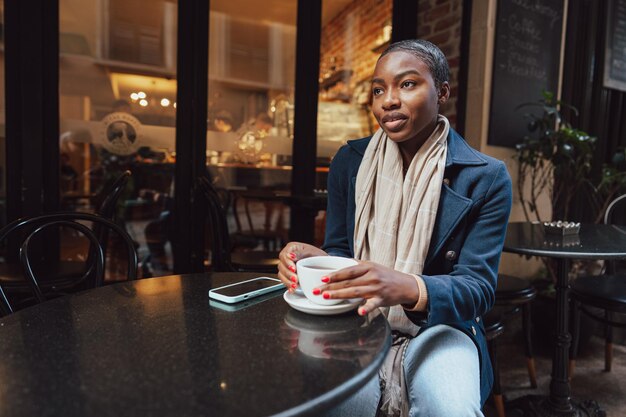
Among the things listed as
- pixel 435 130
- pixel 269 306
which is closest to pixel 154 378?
pixel 269 306

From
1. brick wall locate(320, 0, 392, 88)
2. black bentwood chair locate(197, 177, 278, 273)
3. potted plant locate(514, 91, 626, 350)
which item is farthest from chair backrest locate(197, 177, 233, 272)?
potted plant locate(514, 91, 626, 350)

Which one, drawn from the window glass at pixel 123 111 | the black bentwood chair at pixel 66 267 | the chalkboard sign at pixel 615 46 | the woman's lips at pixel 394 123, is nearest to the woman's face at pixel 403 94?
the woman's lips at pixel 394 123

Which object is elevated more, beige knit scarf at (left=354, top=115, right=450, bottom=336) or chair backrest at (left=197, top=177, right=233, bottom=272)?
beige knit scarf at (left=354, top=115, right=450, bottom=336)

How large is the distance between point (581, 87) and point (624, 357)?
204cm

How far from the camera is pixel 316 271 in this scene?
816 mm

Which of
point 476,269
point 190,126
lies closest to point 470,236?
point 476,269

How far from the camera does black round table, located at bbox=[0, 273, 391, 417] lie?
53 cm

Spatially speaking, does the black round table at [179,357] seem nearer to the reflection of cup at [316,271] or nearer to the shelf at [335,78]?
the reflection of cup at [316,271]

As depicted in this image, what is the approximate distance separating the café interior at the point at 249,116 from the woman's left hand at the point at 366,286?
150cm

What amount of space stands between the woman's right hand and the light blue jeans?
0.78 feet

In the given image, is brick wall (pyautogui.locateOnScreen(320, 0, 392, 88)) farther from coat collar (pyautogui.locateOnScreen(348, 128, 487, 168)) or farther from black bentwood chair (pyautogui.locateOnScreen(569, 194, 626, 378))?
coat collar (pyautogui.locateOnScreen(348, 128, 487, 168))

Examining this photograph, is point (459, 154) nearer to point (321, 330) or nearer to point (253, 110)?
point (321, 330)

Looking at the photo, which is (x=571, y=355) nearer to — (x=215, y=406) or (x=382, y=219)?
(x=382, y=219)

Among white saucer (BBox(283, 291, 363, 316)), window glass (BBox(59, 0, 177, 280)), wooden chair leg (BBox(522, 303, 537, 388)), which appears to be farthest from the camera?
window glass (BBox(59, 0, 177, 280))
